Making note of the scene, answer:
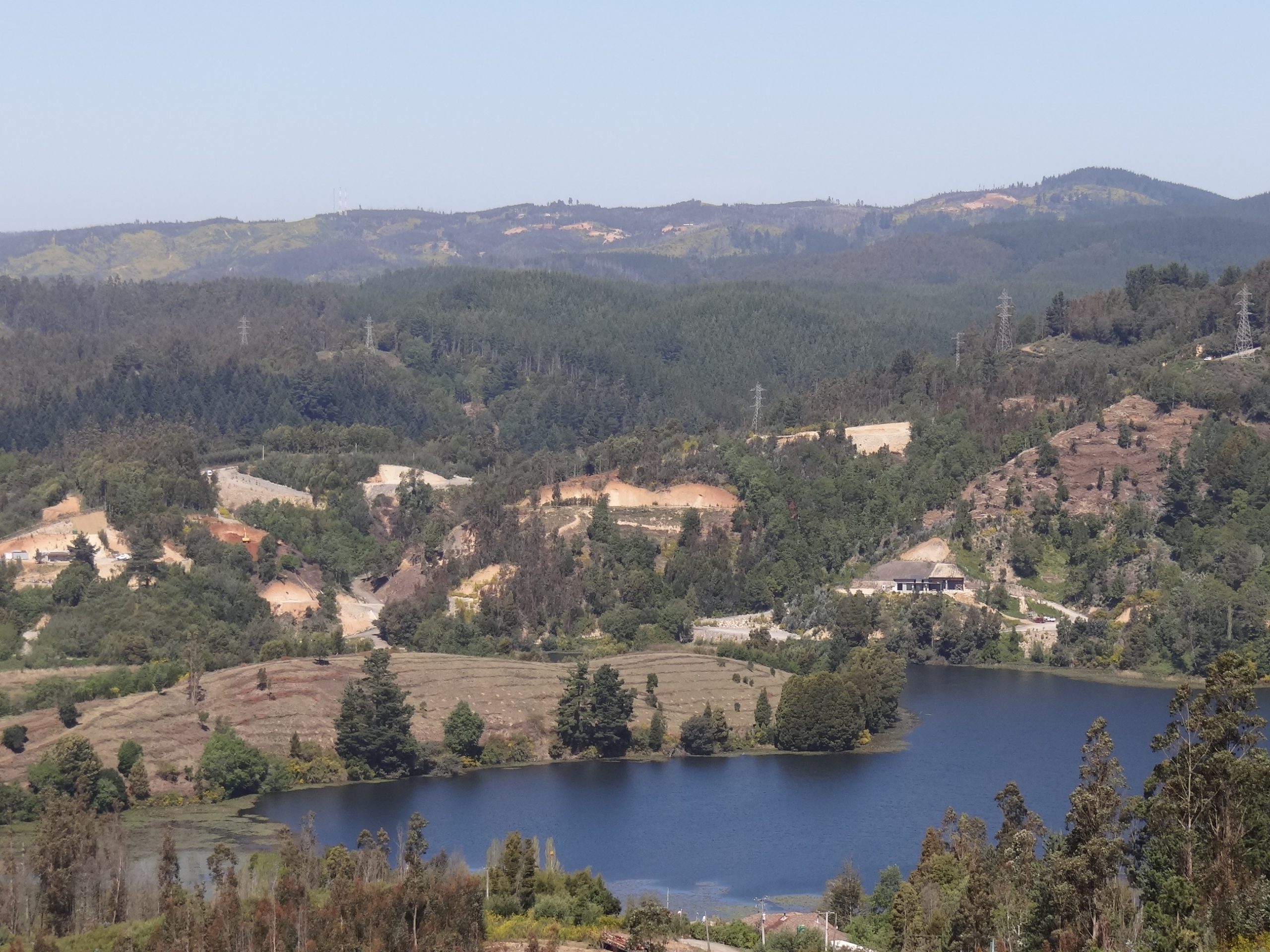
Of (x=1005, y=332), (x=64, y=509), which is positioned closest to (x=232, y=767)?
(x=64, y=509)

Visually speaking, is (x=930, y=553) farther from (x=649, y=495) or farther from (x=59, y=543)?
(x=59, y=543)

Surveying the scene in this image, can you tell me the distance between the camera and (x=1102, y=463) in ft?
378

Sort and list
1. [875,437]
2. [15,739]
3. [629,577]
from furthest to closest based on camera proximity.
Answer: [875,437]
[629,577]
[15,739]

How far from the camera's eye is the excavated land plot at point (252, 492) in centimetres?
12200

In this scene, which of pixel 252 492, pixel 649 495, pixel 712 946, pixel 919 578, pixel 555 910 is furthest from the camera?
pixel 252 492

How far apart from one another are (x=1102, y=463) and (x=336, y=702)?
49371 mm

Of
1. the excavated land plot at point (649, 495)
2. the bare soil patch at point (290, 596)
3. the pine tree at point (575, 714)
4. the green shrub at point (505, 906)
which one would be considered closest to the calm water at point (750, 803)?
the pine tree at point (575, 714)

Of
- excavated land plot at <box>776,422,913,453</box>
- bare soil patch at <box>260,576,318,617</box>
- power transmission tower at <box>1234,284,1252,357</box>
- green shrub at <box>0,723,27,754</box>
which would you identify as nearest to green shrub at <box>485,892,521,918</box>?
green shrub at <box>0,723,27,754</box>

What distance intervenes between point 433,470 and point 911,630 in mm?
46350

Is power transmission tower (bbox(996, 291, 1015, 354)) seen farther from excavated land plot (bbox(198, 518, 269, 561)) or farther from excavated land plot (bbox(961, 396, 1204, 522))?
excavated land plot (bbox(198, 518, 269, 561))

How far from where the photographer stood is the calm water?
214 feet

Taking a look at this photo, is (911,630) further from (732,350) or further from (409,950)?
(732,350)

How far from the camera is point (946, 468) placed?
11838 cm

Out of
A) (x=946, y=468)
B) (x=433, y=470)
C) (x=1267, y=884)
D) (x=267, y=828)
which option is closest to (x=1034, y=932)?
(x=1267, y=884)
